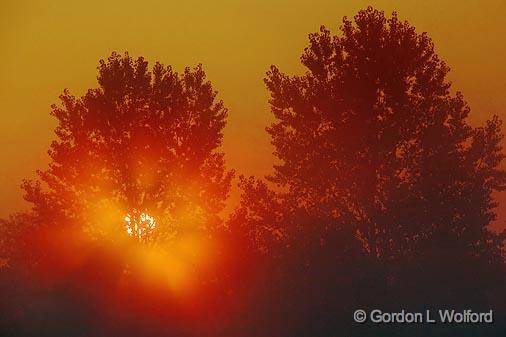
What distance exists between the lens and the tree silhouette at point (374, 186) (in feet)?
88.5

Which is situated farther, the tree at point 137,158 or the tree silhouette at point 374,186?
the tree at point 137,158

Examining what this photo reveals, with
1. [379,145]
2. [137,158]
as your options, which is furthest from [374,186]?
[137,158]

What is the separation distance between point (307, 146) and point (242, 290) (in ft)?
23.3

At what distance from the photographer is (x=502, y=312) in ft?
102

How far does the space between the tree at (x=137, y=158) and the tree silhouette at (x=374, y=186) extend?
19.4 feet

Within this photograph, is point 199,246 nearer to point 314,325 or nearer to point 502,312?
point 314,325

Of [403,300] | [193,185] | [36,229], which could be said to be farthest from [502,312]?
[36,229]

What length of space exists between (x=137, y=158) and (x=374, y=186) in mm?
13187

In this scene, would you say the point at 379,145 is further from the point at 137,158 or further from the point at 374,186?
the point at 137,158

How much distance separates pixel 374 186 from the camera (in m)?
30.3

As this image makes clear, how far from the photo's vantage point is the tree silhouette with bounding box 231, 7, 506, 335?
2698 cm

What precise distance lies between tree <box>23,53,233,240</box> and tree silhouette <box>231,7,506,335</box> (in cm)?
592

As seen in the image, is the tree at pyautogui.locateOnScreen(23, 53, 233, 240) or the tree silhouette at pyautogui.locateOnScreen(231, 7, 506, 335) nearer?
the tree silhouette at pyautogui.locateOnScreen(231, 7, 506, 335)

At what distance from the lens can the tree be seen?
120ft
